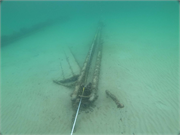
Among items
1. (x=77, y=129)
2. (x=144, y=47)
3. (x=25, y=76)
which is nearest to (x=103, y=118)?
(x=77, y=129)

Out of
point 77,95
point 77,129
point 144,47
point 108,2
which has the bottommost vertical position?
point 77,129

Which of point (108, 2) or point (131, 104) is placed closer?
point (131, 104)

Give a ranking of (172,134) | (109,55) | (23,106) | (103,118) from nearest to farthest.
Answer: (172,134) < (103,118) < (23,106) < (109,55)

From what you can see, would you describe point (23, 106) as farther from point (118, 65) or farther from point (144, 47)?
point (144, 47)

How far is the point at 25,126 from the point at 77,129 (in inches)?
94.5

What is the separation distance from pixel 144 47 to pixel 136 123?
821 cm

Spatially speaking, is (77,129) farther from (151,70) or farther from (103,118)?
(151,70)

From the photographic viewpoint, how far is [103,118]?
13.1 feet

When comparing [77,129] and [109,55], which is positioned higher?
[109,55]

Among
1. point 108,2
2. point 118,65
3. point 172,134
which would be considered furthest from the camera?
point 108,2

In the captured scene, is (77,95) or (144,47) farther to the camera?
(144,47)

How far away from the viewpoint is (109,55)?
866 cm

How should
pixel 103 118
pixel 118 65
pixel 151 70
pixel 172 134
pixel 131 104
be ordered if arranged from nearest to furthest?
pixel 172 134, pixel 103 118, pixel 131 104, pixel 151 70, pixel 118 65

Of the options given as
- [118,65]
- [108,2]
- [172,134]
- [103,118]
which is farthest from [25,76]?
[108,2]
